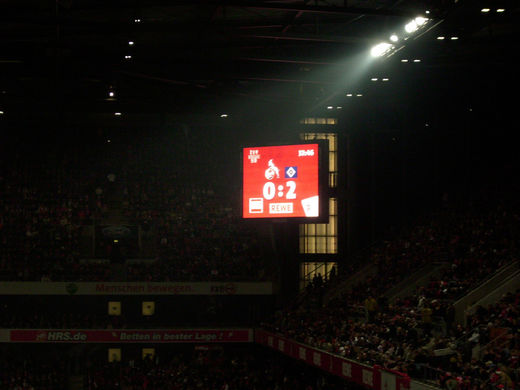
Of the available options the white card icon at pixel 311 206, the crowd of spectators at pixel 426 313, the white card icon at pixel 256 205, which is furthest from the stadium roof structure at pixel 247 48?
the crowd of spectators at pixel 426 313

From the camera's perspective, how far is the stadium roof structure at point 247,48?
64.5 feet

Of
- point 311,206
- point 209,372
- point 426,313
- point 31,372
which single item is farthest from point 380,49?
point 31,372

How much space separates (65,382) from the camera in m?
37.0

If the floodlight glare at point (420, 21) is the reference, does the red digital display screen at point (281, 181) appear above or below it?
below

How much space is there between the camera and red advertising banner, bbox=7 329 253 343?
36094mm

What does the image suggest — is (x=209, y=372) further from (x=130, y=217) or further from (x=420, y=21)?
(x=420, y=21)

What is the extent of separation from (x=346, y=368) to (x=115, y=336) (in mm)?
17228

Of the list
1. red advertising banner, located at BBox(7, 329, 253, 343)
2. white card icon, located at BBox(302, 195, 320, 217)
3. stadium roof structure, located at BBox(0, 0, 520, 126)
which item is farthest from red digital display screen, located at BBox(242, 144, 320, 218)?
red advertising banner, located at BBox(7, 329, 253, 343)

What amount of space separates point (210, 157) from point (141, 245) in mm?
7011

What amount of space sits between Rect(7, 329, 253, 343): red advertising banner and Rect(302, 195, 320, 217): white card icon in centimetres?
1270

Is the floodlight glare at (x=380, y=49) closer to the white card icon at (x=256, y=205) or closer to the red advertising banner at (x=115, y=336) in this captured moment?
the white card icon at (x=256, y=205)

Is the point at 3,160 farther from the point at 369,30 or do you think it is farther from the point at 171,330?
the point at 369,30

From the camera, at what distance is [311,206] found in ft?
83.1

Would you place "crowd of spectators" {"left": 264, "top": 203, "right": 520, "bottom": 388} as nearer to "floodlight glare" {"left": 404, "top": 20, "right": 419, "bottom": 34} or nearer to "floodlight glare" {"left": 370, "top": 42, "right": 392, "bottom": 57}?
"floodlight glare" {"left": 370, "top": 42, "right": 392, "bottom": 57}
